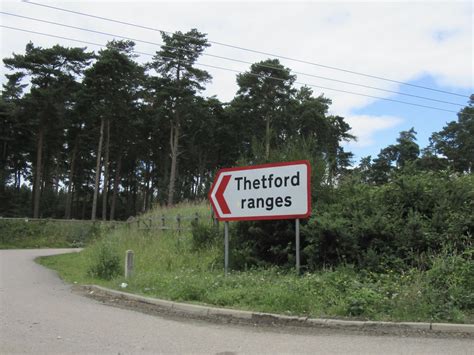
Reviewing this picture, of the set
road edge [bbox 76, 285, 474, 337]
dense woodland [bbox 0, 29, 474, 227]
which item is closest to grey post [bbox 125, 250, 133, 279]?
road edge [bbox 76, 285, 474, 337]

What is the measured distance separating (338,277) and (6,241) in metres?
31.9

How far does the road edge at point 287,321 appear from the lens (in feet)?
21.6

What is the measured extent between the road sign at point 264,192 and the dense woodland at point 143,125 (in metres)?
Result: 30.0

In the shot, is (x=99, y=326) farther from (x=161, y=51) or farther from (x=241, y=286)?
(x=161, y=51)

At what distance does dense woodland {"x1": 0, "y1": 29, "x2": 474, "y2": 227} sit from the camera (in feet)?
171

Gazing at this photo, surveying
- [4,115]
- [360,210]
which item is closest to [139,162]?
[4,115]

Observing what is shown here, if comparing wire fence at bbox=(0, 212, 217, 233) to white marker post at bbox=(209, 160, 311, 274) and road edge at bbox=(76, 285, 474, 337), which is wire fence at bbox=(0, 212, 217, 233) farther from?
road edge at bbox=(76, 285, 474, 337)

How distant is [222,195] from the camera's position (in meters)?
10.9

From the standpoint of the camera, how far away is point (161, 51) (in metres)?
49.6

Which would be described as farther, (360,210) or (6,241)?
(6,241)

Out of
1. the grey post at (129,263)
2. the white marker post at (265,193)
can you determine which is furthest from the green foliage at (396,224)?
the grey post at (129,263)

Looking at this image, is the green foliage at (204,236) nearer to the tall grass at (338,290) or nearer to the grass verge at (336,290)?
the grass verge at (336,290)

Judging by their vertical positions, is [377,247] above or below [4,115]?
below

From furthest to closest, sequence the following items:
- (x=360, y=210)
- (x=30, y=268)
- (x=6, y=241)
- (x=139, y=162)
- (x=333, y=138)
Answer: (x=139, y=162)
(x=333, y=138)
(x=6, y=241)
(x=30, y=268)
(x=360, y=210)
